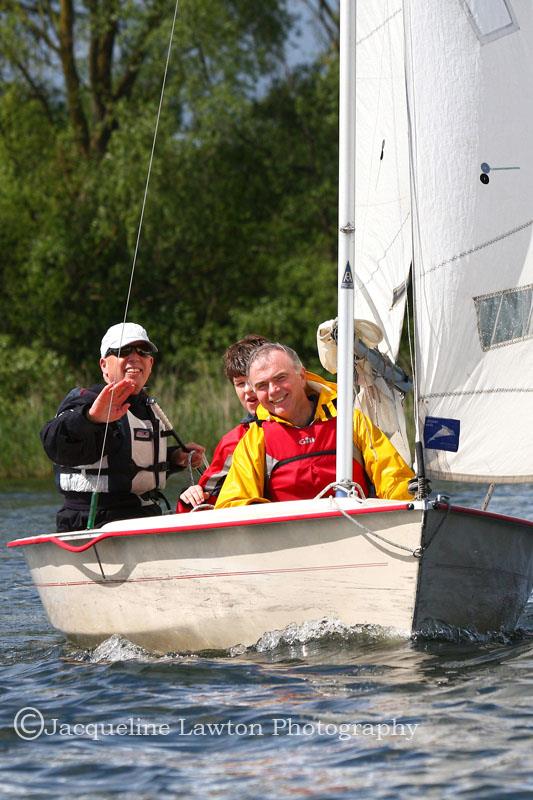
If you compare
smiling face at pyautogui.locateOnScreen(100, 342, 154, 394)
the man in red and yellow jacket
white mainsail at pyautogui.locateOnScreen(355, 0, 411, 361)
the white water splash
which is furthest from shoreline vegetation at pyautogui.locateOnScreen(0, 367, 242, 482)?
the white water splash

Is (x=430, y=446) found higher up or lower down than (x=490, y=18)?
lower down

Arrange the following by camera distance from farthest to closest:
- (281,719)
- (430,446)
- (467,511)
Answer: (430,446), (467,511), (281,719)

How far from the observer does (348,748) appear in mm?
4148

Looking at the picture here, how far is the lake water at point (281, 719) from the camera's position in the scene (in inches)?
154

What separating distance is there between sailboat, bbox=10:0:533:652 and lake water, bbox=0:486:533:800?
0.49 ft

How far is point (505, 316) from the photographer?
213 inches

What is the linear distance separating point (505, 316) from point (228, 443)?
1.31m

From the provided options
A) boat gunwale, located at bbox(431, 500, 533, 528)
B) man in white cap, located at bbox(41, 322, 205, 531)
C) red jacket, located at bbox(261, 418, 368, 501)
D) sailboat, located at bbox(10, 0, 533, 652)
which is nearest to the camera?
boat gunwale, located at bbox(431, 500, 533, 528)

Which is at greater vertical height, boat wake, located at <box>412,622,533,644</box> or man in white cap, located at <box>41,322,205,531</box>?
man in white cap, located at <box>41,322,205,531</box>

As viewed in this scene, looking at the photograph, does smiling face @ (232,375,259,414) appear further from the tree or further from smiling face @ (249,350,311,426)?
the tree

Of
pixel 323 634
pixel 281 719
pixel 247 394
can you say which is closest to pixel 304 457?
pixel 247 394

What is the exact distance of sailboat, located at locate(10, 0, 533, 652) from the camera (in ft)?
16.6

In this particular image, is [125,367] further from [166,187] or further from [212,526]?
[166,187]

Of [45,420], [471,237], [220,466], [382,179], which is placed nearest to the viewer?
[471,237]
